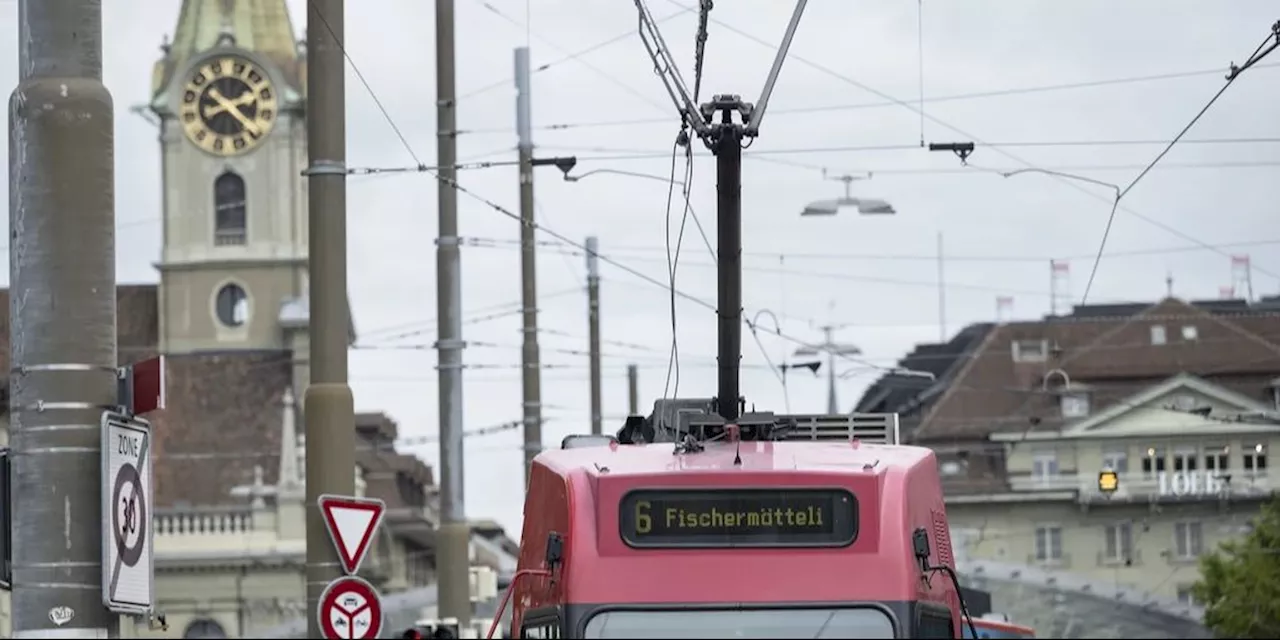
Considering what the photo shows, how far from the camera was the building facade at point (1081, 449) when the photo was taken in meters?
99.8

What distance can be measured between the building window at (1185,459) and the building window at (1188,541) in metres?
8.89

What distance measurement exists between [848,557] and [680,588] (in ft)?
2.38

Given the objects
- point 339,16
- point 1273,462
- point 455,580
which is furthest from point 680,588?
point 1273,462

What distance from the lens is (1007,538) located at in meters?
110

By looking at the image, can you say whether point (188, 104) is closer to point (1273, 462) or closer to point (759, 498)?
point (1273, 462)

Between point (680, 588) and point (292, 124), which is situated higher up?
point (292, 124)

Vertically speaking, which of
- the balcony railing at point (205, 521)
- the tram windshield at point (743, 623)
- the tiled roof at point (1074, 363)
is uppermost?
the tiled roof at point (1074, 363)

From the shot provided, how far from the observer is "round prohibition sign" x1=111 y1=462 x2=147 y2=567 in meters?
11.4

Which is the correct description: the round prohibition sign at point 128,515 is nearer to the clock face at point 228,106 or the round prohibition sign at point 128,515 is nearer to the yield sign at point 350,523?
the yield sign at point 350,523

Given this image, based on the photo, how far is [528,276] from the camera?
Result: 38.8 metres

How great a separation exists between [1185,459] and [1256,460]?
17.1 meters

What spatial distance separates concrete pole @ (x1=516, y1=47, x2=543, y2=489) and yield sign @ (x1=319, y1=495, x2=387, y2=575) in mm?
19344

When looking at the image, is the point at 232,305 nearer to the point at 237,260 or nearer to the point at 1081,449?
the point at 237,260

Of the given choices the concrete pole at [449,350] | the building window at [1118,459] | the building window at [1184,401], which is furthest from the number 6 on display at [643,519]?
the building window at [1118,459]
